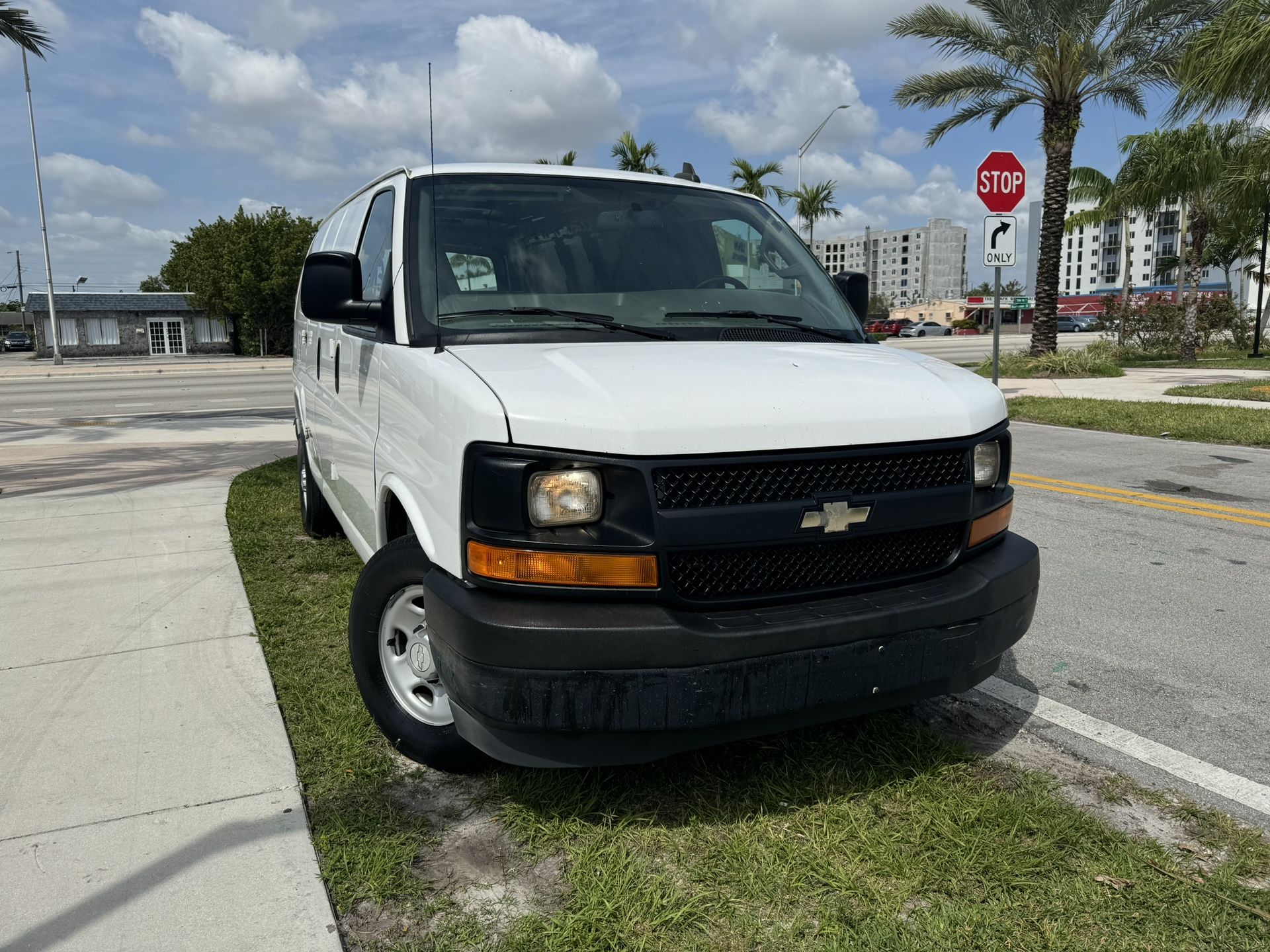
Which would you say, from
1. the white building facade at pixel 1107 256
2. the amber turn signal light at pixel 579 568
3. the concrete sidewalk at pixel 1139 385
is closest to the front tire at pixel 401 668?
the amber turn signal light at pixel 579 568

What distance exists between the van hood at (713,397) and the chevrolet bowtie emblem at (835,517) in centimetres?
18

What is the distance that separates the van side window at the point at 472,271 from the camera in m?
3.43

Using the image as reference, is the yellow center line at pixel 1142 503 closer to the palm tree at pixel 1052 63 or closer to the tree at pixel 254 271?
the palm tree at pixel 1052 63

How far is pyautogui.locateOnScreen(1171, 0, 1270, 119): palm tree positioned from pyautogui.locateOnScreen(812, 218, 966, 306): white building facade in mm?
148798

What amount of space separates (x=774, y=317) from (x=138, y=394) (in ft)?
74.0

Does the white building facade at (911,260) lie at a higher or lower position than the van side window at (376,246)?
higher

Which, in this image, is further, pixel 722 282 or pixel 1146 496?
pixel 1146 496

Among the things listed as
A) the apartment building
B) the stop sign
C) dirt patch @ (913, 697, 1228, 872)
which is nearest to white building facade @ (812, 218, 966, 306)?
the apartment building

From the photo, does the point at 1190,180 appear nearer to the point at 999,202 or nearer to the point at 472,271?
the point at 999,202

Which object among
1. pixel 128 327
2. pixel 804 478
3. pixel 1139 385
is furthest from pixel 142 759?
pixel 128 327

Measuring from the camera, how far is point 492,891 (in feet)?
8.50

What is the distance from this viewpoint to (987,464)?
3.07 metres

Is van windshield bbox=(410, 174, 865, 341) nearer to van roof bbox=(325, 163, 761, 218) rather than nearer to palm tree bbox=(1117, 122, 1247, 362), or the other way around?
van roof bbox=(325, 163, 761, 218)

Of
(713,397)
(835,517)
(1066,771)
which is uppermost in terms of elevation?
(713,397)
